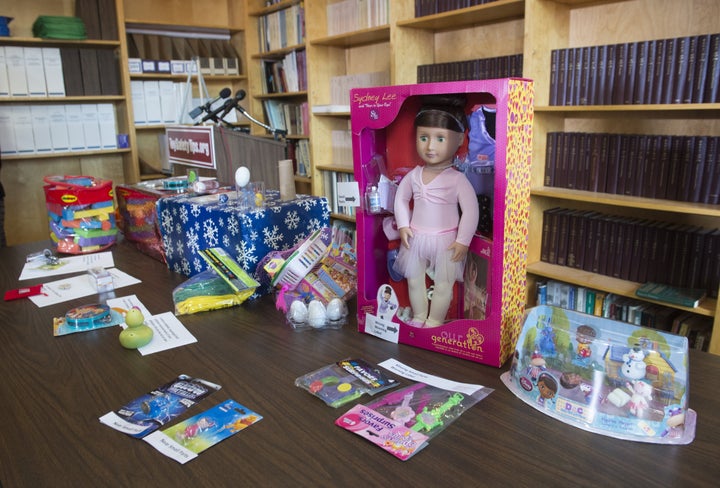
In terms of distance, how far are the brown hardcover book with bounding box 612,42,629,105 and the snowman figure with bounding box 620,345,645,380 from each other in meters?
1.67

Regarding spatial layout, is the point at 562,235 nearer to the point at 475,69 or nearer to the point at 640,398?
the point at 475,69

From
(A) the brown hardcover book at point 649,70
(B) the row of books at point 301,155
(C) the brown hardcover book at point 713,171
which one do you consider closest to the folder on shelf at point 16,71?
(B) the row of books at point 301,155

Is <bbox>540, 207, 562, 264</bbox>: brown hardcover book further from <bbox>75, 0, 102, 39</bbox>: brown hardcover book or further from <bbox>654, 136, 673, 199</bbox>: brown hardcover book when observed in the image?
<bbox>75, 0, 102, 39</bbox>: brown hardcover book

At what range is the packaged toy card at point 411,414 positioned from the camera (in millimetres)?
773

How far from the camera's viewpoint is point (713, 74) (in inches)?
75.2

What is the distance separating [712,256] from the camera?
1.99m

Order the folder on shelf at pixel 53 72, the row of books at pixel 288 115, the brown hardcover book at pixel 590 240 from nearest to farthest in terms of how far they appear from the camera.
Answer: the brown hardcover book at pixel 590 240
the folder on shelf at pixel 53 72
the row of books at pixel 288 115

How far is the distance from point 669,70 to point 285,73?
2.64 metres

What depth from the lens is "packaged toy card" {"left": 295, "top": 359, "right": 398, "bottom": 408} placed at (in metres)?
0.89

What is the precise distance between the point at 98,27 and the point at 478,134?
353 cm

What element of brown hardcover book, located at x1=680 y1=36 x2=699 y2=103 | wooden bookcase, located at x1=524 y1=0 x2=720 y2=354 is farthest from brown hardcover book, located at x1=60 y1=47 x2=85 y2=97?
brown hardcover book, located at x1=680 y1=36 x2=699 y2=103

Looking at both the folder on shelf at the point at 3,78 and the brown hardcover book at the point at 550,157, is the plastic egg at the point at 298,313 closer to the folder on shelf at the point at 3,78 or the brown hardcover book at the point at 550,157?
the brown hardcover book at the point at 550,157

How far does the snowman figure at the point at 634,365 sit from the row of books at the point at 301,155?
317 centimetres

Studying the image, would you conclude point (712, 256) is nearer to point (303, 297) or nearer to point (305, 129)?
point (303, 297)
